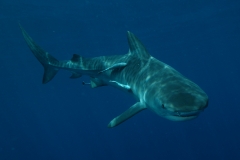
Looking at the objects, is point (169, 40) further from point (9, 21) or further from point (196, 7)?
point (9, 21)

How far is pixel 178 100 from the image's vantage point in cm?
408

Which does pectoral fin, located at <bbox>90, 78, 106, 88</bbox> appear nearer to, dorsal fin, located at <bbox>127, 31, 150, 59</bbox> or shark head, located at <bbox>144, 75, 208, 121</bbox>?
dorsal fin, located at <bbox>127, 31, 150, 59</bbox>

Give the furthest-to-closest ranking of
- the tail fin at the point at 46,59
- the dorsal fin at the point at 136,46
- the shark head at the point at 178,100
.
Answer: the tail fin at the point at 46,59, the dorsal fin at the point at 136,46, the shark head at the point at 178,100

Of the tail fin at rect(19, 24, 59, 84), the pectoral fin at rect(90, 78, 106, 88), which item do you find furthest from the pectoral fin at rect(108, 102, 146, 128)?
the tail fin at rect(19, 24, 59, 84)

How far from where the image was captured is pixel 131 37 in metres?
6.86

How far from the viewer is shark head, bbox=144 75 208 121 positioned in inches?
152

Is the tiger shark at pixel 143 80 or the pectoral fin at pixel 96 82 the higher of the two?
the tiger shark at pixel 143 80

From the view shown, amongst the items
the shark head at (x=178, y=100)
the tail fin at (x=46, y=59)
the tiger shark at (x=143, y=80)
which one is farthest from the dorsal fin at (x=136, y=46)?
the tail fin at (x=46, y=59)

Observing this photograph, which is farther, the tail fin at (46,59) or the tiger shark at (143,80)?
the tail fin at (46,59)

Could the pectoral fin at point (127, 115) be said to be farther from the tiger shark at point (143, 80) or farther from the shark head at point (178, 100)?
the shark head at point (178, 100)

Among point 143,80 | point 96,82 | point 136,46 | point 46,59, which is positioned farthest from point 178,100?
point 46,59

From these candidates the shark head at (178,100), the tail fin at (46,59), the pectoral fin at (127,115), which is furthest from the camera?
the tail fin at (46,59)

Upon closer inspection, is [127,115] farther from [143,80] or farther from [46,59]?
[46,59]

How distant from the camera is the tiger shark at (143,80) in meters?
4.07
